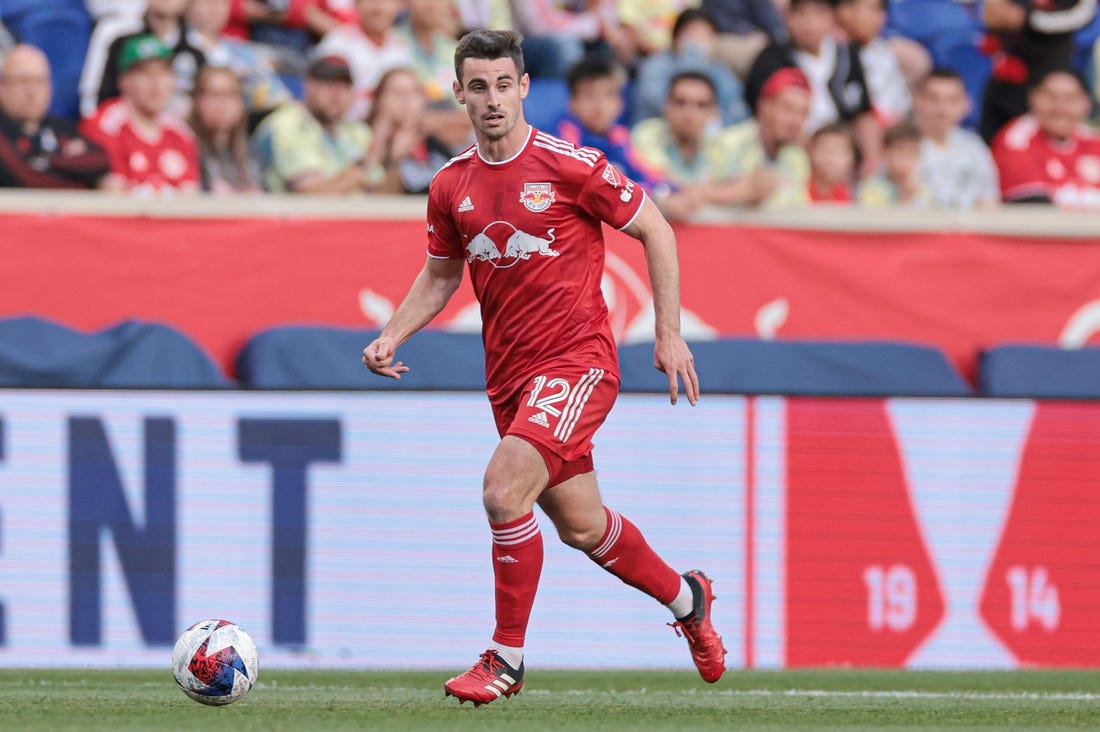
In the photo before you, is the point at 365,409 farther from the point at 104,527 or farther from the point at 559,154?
the point at 559,154

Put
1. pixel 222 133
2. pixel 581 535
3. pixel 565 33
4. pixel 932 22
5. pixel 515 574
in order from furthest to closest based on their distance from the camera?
pixel 932 22 → pixel 565 33 → pixel 222 133 → pixel 581 535 → pixel 515 574

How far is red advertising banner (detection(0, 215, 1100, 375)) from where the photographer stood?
361 inches

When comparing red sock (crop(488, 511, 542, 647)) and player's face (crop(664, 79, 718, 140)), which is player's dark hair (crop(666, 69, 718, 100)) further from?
red sock (crop(488, 511, 542, 647))

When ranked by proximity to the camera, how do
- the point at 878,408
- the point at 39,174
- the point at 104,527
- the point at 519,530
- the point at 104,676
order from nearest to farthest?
the point at 519,530
the point at 104,676
the point at 104,527
the point at 878,408
the point at 39,174

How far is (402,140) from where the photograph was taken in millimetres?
9984

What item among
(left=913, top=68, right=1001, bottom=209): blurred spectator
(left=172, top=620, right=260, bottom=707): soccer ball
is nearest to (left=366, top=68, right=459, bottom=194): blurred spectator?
(left=913, top=68, right=1001, bottom=209): blurred spectator

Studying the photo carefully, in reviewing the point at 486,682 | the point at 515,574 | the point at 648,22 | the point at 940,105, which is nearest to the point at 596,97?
the point at 648,22

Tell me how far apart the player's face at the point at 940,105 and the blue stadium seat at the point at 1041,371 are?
223cm

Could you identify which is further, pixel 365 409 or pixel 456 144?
pixel 456 144

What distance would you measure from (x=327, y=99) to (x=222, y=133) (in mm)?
636

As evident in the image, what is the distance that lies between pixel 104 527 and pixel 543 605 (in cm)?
196

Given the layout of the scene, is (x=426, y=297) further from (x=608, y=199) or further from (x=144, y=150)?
(x=144, y=150)

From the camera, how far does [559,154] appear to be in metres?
5.54

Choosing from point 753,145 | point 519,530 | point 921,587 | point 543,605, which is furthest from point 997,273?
point 519,530
